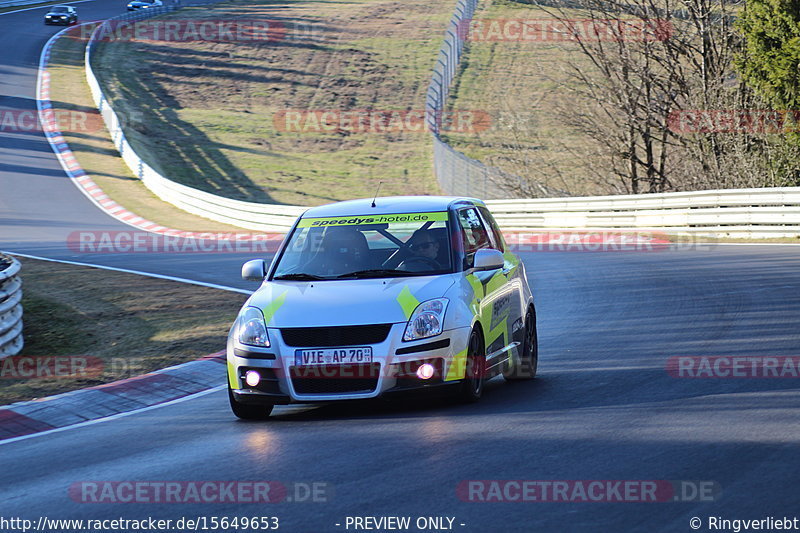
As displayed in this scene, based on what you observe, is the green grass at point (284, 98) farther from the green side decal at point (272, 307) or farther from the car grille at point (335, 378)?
the car grille at point (335, 378)

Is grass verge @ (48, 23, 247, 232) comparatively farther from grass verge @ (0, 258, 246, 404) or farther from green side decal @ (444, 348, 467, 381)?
green side decal @ (444, 348, 467, 381)

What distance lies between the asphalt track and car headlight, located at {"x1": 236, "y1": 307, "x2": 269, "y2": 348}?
62 centimetres

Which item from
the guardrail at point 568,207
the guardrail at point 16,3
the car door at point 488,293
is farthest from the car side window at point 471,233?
the guardrail at point 16,3

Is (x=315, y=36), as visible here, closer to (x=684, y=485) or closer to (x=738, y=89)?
(x=738, y=89)

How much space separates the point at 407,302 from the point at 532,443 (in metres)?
1.58

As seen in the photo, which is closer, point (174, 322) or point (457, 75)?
point (174, 322)

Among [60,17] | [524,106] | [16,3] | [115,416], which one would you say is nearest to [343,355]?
[115,416]

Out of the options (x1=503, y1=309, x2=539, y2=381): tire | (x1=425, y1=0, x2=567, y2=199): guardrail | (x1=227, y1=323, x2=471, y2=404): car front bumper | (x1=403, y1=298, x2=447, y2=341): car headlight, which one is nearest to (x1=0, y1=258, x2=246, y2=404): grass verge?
(x1=227, y1=323, x2=471, y2=404): car front bumper

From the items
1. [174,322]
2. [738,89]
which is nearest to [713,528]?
[174,322]

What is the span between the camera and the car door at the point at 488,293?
8320 mm

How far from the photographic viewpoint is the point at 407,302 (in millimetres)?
7703

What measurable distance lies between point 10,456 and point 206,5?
76883mm

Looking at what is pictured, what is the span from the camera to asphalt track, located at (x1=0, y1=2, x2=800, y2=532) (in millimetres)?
5289

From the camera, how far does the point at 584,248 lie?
909 inches
